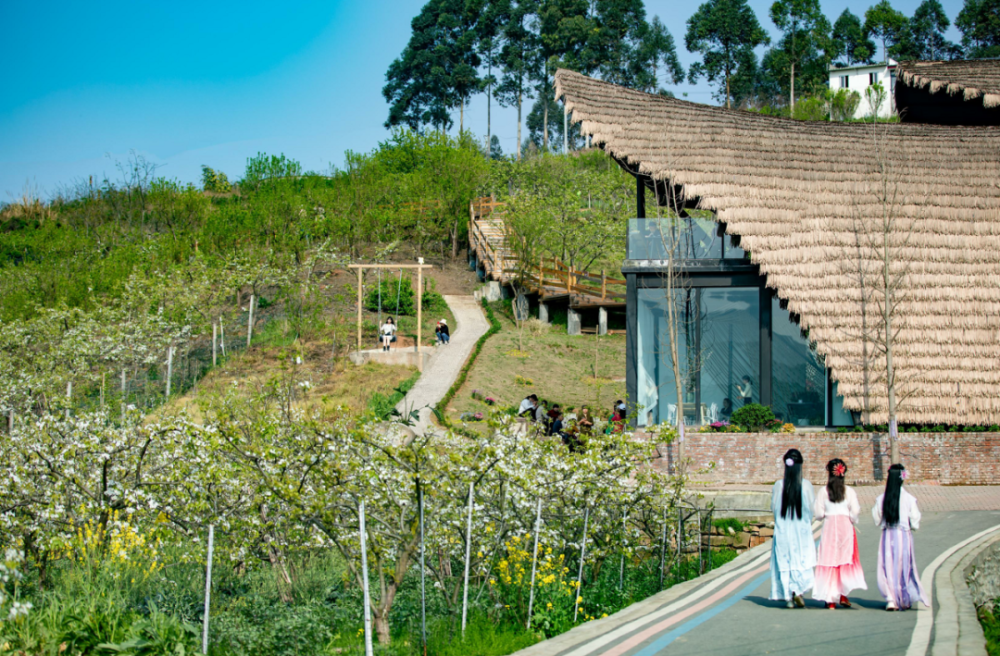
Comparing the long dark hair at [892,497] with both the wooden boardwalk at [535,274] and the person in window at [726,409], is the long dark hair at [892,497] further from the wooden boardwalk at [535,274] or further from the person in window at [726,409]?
the wooden boardwalk at [535,274]

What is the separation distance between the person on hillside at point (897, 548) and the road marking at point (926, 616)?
0.20 meters

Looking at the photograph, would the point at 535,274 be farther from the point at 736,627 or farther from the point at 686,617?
the point at 736,627

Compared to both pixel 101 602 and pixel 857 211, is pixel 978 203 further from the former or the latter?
pixel 101 602

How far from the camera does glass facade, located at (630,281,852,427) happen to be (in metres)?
20.4

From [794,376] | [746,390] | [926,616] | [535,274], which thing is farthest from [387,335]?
[926,616]

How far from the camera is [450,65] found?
75500 mm

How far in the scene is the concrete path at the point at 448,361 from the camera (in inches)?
956

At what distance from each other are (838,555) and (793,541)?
439mm

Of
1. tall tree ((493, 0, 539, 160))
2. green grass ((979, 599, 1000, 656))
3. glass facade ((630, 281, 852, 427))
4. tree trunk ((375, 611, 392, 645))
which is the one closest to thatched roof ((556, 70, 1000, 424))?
glass facade ((630, 281, 852, 427))

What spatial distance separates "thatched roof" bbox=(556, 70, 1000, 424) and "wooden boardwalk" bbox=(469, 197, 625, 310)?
1291 centimetres

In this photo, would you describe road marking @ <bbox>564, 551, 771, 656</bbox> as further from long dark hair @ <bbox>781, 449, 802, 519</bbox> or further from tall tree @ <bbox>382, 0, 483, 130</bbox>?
tall tree @ <bbox>382, 0, 483, 130</bbox>

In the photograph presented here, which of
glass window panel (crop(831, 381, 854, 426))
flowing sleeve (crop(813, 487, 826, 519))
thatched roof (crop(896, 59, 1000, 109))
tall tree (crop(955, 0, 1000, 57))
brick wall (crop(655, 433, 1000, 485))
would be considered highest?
tall tree (crop(955, 0, 1000, 57))

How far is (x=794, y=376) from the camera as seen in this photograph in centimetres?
2045

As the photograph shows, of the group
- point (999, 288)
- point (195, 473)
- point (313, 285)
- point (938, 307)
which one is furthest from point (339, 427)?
point (313, 285)
